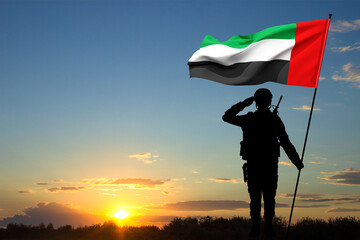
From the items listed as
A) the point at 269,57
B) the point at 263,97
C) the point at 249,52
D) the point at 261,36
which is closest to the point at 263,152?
the point at 263,97

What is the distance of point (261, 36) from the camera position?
10.6 m

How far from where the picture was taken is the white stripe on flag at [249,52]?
9.96 metres

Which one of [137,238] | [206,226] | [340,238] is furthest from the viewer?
[206,226]

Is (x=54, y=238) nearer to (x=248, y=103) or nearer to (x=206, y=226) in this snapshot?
(x=206, y=226)

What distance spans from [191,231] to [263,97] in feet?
17.3

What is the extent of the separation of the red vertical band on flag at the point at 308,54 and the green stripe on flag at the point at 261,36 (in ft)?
0.93

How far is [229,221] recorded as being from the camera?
13.6 meters

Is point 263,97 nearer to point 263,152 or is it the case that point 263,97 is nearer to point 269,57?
point 263,152

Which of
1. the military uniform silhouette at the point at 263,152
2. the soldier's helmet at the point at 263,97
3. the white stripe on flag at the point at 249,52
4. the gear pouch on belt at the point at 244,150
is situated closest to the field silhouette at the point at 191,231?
the military uniform silhouette at the point at 263,152

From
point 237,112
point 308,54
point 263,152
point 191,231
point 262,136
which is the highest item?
point 308,54

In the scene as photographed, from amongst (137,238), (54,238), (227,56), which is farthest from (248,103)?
(54,238)

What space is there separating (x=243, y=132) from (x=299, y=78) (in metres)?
1.84

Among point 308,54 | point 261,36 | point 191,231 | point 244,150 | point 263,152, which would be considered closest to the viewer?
point 263,152

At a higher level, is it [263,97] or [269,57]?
[269,57]
